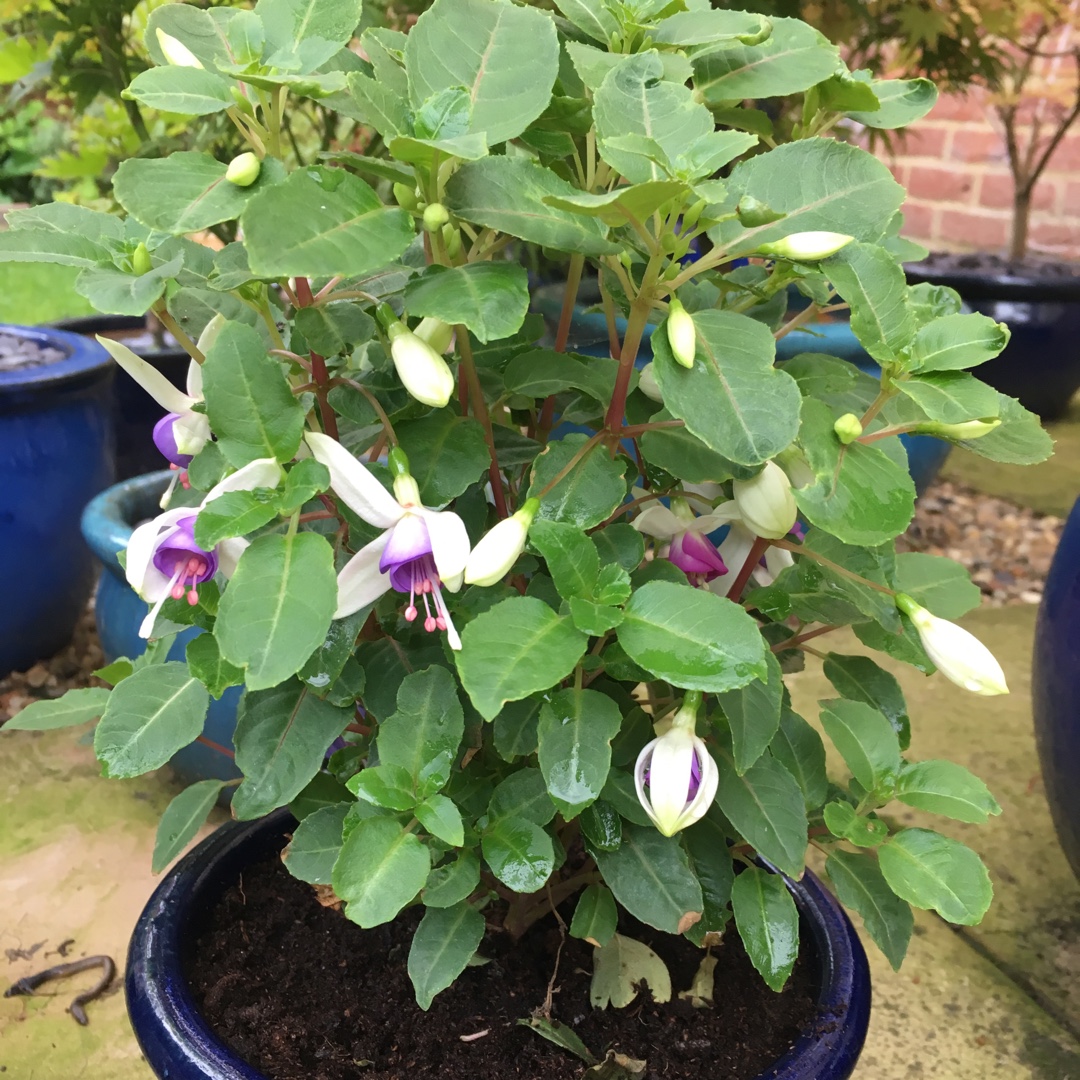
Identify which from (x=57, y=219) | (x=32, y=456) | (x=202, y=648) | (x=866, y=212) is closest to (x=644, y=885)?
(x=202, y=648)

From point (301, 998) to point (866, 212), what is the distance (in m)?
0.64

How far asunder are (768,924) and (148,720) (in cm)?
40

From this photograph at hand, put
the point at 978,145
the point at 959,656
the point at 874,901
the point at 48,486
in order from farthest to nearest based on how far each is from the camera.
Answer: the point at 978,145 → the point at 48,486 → the point at 874,901 → the point at 959,656

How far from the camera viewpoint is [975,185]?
11.2 feet

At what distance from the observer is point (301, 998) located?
734 mm

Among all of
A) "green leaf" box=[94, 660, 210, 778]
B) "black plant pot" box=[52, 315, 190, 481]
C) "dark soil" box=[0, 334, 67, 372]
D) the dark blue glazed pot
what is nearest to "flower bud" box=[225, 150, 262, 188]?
"green leaf" box=[94, 660, 210, 778]

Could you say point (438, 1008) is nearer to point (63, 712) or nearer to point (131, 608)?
point (63, 712)

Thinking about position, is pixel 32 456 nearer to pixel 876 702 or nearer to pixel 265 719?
pixel 265 719

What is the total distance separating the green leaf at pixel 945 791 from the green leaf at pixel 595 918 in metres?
0.20

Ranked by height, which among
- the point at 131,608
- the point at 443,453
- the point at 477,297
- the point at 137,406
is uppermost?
the point at 477,297

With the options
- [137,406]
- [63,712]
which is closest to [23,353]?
[137,406]

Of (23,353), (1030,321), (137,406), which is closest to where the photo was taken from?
(23,353)

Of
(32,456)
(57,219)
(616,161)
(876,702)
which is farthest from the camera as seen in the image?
Result: (32,456)

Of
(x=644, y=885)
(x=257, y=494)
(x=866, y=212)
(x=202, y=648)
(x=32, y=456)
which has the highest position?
(x=866, y=212)
